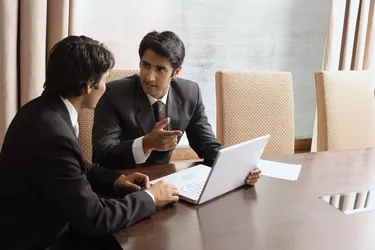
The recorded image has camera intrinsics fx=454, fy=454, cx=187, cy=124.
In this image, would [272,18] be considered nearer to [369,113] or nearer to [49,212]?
[369,113]

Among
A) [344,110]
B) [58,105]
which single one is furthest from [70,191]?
[344,110]

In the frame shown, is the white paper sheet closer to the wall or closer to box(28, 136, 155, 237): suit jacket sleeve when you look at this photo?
box(28, 136, 155, 237): suit jacket sleeve

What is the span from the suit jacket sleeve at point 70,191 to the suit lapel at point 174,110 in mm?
773

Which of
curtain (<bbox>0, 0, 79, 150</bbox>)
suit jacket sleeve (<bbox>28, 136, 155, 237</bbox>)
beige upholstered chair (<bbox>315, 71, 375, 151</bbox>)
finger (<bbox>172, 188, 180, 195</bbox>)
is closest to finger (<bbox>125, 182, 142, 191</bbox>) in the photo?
finger (<bbox>172, 188, 180, 195</bbox>)

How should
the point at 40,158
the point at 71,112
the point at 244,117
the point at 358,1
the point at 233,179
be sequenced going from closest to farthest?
the point at 40,158
the point at 71,112
the point at 233,179
the point at 244,117
the point at 358,1

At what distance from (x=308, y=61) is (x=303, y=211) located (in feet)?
7.58

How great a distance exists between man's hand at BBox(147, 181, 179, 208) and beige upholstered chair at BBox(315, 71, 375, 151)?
1229 mm

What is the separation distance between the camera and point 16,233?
Result: 116 cm

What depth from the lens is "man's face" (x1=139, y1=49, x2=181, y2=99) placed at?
180 centimetres

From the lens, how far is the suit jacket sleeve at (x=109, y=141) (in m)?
1.64

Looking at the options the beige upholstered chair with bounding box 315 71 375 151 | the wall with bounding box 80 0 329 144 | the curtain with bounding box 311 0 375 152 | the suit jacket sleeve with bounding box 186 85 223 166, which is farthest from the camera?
the curtain with bounding box 311 0 375 152

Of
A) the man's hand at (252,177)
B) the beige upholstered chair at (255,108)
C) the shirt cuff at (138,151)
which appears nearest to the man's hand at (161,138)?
the shirt cuff at (138,151)

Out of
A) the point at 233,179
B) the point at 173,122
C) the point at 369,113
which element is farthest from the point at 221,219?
the point at 369,113

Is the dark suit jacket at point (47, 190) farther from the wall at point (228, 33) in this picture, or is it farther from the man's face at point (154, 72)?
the wall at point (228, 33)
